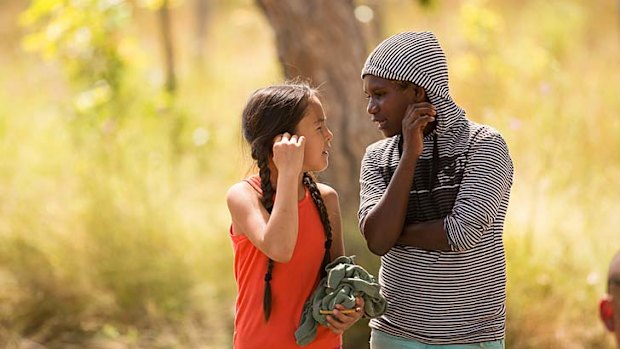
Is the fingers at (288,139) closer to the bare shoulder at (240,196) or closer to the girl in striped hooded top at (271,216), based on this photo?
the girl in striped hooded top at (271,216)

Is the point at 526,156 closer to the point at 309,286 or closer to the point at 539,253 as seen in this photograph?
the point at 539,253

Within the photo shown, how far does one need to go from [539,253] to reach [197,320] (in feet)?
5.97

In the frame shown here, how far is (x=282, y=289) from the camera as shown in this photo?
108 inches

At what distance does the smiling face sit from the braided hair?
8.1 inches

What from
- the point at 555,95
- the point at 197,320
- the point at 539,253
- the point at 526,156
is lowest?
the point at 197,320

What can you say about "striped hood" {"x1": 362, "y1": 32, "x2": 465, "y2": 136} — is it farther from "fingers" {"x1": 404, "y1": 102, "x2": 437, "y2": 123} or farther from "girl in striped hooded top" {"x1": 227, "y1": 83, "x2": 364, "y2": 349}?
"girl in striped hooded top" {"x1": 227, "y1": 83, "x2": 364, "y2": 349}

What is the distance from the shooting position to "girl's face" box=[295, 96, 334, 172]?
276 cm

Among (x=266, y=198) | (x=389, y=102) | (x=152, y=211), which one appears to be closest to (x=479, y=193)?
(x=389, y=102)

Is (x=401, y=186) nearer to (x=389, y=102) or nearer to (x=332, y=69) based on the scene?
(x=389, y=102)

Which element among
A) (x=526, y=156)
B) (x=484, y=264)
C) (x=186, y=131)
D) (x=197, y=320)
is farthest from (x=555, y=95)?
(x=484, y=264)

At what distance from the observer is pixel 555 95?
732 cm

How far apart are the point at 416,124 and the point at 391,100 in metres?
0.11

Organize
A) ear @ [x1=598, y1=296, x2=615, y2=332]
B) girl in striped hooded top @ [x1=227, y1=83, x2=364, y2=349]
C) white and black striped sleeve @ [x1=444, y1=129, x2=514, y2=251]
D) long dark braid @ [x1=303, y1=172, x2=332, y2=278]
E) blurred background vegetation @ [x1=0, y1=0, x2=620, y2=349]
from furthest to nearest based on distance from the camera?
blurred background vegetation @ [x1=0, y1=0, x2=620, y2=349], long dark braid @ [x1=303, y1=172, x2=332, y2=278], girl in striped hooded top @ [x1=227, y1=83, x2=364, y2=349], white and black striped sleeve @ [x1=444, y1=129, x2=514, y2=251], ear @ [x1=598, y1=296, x2=615, y2=332]

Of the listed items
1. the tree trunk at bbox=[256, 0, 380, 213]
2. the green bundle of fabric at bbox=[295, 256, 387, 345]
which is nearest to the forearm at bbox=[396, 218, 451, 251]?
the green bundle of fabric at bbox=[295, 256, 387, 345]
